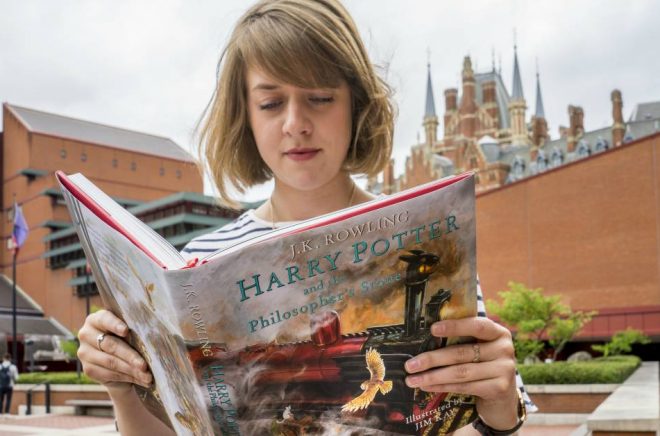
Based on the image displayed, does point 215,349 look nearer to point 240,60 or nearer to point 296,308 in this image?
point 296,308

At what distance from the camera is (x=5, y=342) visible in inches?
1414

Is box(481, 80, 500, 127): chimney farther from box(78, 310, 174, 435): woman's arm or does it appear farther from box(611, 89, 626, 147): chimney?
box(78, 310, 174, 435): woman's arm

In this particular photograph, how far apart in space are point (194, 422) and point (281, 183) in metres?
0.58

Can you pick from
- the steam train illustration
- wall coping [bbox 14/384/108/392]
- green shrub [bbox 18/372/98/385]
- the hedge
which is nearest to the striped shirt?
the steam train illustration

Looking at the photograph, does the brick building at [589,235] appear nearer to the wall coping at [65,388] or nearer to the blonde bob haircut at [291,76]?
the wall coping at [65,388]

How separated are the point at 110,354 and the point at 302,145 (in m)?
0.53

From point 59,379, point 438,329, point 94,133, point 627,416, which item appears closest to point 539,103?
point 94,133

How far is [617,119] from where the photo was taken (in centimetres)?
5228

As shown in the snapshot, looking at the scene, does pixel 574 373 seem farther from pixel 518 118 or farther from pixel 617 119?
pixel 518 118

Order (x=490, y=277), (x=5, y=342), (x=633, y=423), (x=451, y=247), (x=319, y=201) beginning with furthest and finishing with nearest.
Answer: (x=5, y=342) < (x=490, y=277) < (x=633, y=423) < (x=319, y=201) < (x=451, y=247)

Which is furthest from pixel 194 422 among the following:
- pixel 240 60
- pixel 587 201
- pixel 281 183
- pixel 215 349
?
pixel 587 201

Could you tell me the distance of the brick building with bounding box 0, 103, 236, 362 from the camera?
36.2 metres

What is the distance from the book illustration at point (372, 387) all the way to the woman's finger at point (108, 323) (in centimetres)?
42

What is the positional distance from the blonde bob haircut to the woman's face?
0.09 ft
